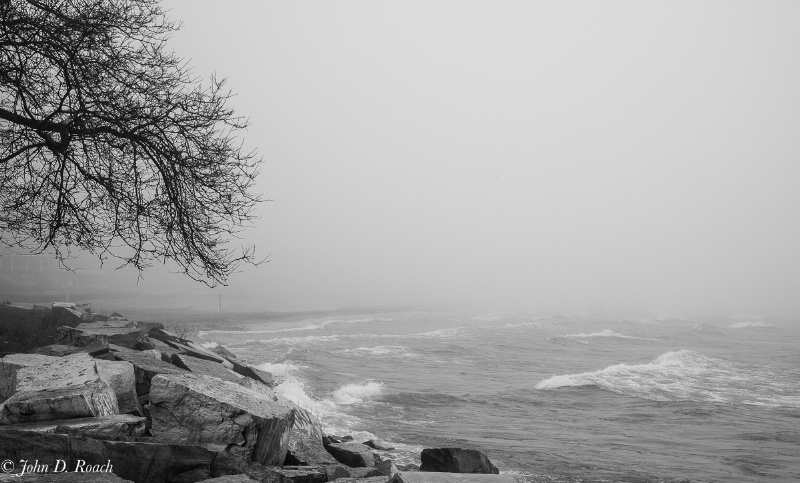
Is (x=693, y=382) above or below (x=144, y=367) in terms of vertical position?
below

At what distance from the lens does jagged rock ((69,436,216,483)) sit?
448cm

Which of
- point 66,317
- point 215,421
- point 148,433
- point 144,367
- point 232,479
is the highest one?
point 66,317

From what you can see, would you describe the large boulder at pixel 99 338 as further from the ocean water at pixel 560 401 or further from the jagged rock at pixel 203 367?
the ocean water at pixel 560 401

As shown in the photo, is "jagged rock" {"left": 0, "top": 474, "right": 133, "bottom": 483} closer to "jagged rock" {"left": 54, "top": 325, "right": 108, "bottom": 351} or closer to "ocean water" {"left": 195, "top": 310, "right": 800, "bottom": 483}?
"jagged rock" {"left": 54, "top": 325, "right": 108, "bottom": 351}

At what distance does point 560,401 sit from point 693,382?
8.64m

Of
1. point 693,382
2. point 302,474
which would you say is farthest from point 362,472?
point 693,382

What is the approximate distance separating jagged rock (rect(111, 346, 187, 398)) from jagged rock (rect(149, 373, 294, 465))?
184 cm

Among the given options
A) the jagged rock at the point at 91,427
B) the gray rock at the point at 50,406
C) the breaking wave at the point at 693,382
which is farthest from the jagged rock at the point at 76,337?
the breaking wave at the point at 693,382

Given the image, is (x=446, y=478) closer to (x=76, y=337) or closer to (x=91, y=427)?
(x=91, y=427)

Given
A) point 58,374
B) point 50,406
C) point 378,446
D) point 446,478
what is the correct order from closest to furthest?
point 50,406 → point 58,374 → point 446,478 → point 378,446

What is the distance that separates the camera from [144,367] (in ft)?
25.8

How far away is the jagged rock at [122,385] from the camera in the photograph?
20.6 feet

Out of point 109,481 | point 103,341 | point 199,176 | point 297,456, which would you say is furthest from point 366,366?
point 109,481

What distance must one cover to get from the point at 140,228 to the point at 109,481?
6.28 metres
